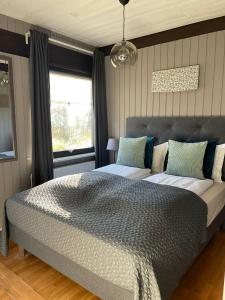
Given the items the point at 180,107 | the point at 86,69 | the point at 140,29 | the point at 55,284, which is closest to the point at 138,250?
the point at 55,284

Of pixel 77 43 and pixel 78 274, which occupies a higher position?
pixel 77 43

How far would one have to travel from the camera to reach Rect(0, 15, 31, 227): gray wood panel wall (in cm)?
262

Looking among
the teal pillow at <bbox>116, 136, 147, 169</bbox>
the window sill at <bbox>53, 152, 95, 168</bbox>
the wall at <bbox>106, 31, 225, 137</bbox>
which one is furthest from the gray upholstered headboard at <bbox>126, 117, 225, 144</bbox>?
the window sill at <bbox>53, 152, 95, 168</bbox>

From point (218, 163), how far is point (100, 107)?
6.42 ft

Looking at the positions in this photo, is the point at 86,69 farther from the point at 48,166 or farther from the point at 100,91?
the point at 48,166

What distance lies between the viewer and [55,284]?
185cm

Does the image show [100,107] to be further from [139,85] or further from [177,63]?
[177,63]

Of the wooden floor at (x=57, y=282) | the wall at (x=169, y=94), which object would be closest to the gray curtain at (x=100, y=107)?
the wall at (x=169, y=94)

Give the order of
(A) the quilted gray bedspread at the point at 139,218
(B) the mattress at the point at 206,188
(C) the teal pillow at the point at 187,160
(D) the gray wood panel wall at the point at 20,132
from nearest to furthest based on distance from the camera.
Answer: (A) the quilted gray bedspread at the point at 139,218
(B) the mattress at the point at 206,188
(C) the teal pillow at the point at 187,160
(D) the gray wood panel wall at the point at 20,132

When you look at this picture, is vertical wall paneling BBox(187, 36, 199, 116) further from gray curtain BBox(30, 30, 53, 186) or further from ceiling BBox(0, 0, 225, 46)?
gray curtain BBox(30, 30, 53, 186)

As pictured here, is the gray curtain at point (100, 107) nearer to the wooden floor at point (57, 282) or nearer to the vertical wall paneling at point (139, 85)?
the vertical wall paneling at point (139, 85)

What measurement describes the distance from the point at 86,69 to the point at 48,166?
1.66 m

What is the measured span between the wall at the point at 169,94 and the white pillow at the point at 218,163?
1.59 feet

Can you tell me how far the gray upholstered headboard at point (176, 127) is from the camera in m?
2.71
